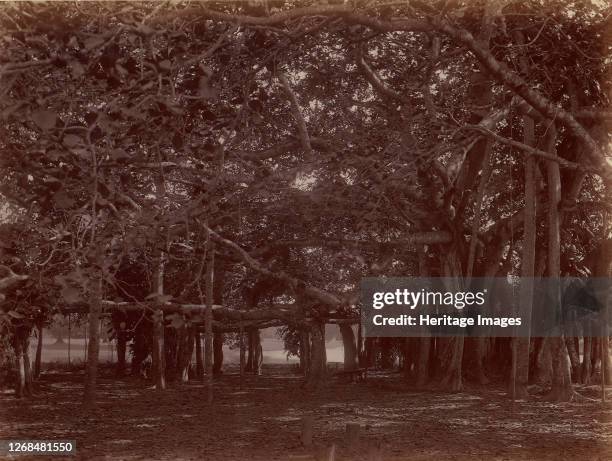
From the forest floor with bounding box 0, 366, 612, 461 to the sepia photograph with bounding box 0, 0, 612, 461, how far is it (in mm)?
95

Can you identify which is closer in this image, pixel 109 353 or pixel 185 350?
pixel 185 350

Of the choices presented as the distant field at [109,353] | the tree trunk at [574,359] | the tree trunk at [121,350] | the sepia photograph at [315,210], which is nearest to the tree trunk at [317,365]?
the sepia photograph at [315,210]

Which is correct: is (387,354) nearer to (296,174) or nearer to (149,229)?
(296,174)

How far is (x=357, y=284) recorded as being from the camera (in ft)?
59.5

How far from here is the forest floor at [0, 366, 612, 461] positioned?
30.1 feet

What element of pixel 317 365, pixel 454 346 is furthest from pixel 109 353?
pixel 454 346

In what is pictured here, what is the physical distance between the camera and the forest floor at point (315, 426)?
918 cm

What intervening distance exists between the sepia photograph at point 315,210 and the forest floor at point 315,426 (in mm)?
95

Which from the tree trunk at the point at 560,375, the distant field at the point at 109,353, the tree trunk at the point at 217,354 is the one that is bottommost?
the distant field at the point at 109,353

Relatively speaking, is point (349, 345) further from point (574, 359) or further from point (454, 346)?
point (454, 346)

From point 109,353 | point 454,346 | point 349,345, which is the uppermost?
point 454,346

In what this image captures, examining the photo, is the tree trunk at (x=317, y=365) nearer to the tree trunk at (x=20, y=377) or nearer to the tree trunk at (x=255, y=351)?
the tree trunk at (x=20, y=377)

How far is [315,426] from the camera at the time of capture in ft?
38.3

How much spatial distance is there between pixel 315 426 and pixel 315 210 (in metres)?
4.90
